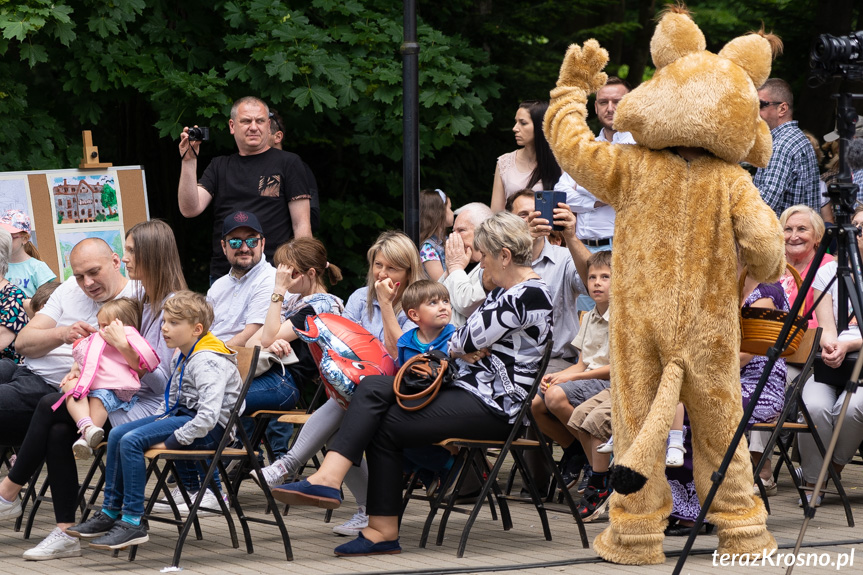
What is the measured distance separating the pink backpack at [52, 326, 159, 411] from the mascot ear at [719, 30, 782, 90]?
3061 mm

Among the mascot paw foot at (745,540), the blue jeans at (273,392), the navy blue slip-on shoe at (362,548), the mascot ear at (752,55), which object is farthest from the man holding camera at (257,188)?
the mascot paw foot at (745,540)

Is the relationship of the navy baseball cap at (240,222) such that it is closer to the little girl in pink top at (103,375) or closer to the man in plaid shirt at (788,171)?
the little girl in pink top at (103,375)

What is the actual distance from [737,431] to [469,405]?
4.37 ft

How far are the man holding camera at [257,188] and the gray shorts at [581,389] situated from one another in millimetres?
2382

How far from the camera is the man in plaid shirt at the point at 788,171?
297 inches

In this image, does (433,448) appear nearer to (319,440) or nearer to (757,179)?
(319,440)

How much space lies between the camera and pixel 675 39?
4887 mm

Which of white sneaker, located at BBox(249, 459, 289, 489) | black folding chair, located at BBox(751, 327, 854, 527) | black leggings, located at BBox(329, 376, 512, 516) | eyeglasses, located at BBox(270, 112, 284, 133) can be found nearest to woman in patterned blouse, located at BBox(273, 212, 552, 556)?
black leggings, located at BBox(329, 376, 512, 516)

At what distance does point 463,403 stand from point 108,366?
70.1 inches

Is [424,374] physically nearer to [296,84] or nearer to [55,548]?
[55,548]

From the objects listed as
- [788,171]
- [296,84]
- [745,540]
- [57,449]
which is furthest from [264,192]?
[745,540]

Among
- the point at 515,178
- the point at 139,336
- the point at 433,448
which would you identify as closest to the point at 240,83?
the point at 515,178

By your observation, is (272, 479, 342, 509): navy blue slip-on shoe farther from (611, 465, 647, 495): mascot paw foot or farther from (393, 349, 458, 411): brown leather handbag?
(611, 465, 647, 495): mascot paw foot

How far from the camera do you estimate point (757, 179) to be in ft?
25.1
